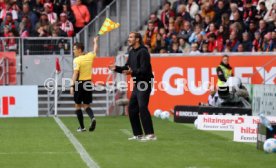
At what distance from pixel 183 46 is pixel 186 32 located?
79 cm

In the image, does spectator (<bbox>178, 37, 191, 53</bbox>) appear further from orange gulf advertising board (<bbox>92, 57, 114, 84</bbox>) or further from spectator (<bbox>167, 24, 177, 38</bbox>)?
orange gulf advertising board (<bbox>92, 57, 114, 84</bbox>)

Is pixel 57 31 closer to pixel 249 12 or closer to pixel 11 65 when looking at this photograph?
pixel 11 65

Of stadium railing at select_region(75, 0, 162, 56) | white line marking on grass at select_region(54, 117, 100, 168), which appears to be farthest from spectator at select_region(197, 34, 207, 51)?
white line marking on grass at select_region(54, 117, 100, 168)

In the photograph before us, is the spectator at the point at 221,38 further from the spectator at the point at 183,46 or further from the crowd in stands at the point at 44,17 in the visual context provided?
the crowd in stands at the point at 44,17

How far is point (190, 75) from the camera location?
30.0m

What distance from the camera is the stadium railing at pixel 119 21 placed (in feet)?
110

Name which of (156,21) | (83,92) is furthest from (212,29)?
(83,92)

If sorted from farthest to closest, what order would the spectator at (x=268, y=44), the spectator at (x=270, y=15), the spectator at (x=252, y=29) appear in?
the spectator at (x=252, y=29)
the spectator at (x=270, y=15)
the spectator at (x=268, y=44)


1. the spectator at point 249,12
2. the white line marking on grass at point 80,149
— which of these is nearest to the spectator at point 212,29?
the spectator at point 249,12

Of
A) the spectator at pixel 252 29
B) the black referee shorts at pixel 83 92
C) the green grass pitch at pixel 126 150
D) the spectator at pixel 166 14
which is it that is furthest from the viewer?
the spectator at pixel 166 14

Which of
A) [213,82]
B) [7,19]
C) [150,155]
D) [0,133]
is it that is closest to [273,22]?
[213,82]

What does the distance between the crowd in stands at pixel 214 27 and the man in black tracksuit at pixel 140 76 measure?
11389 millimetres

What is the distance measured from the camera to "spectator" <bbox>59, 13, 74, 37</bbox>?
110ft

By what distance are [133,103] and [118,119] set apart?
9208 mm
